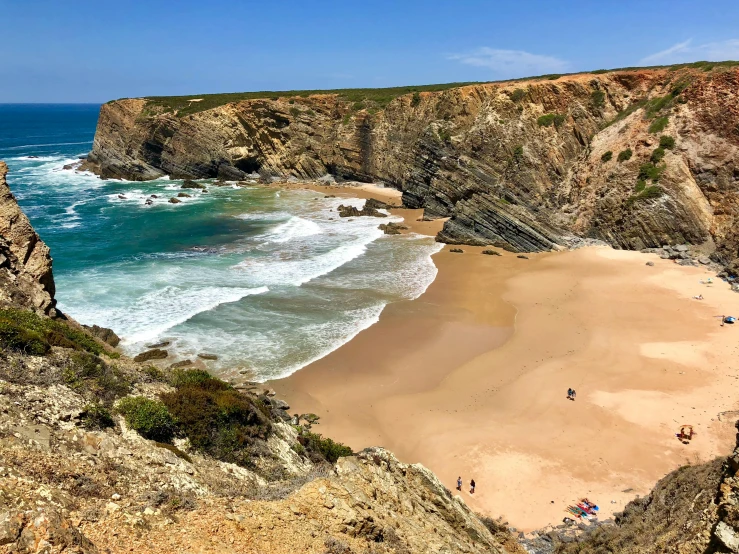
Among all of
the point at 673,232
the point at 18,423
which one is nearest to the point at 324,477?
the point at 18,423

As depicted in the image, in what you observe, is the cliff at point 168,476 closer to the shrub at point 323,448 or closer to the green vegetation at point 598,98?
the shrub at point 323,448

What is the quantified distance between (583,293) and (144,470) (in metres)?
27.8

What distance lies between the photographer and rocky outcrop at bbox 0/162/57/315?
1209 centimetres

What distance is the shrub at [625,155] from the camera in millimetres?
40531

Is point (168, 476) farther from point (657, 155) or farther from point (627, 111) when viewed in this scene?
point (627, 111)

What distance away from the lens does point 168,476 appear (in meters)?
7.00

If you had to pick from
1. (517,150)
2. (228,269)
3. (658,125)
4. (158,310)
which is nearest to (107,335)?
(158,310)

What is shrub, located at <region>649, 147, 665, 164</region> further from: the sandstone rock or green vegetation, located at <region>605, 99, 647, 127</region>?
the sandstone rock

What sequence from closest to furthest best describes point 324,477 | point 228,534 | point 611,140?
point 228,534 < point 324,477 < point 611,140

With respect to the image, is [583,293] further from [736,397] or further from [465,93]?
[465,93]

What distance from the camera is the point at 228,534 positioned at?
5797 mm

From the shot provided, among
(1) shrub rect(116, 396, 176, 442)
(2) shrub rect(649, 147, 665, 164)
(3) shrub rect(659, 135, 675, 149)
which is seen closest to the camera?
(1) shrub rect(116, 396, 176, 442)

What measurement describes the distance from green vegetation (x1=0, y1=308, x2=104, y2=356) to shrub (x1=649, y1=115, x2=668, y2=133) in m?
43.7

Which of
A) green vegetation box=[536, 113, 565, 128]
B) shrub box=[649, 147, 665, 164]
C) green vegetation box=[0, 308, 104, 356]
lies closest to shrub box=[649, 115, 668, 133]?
shrub box=[649, 147, 665, 164]
